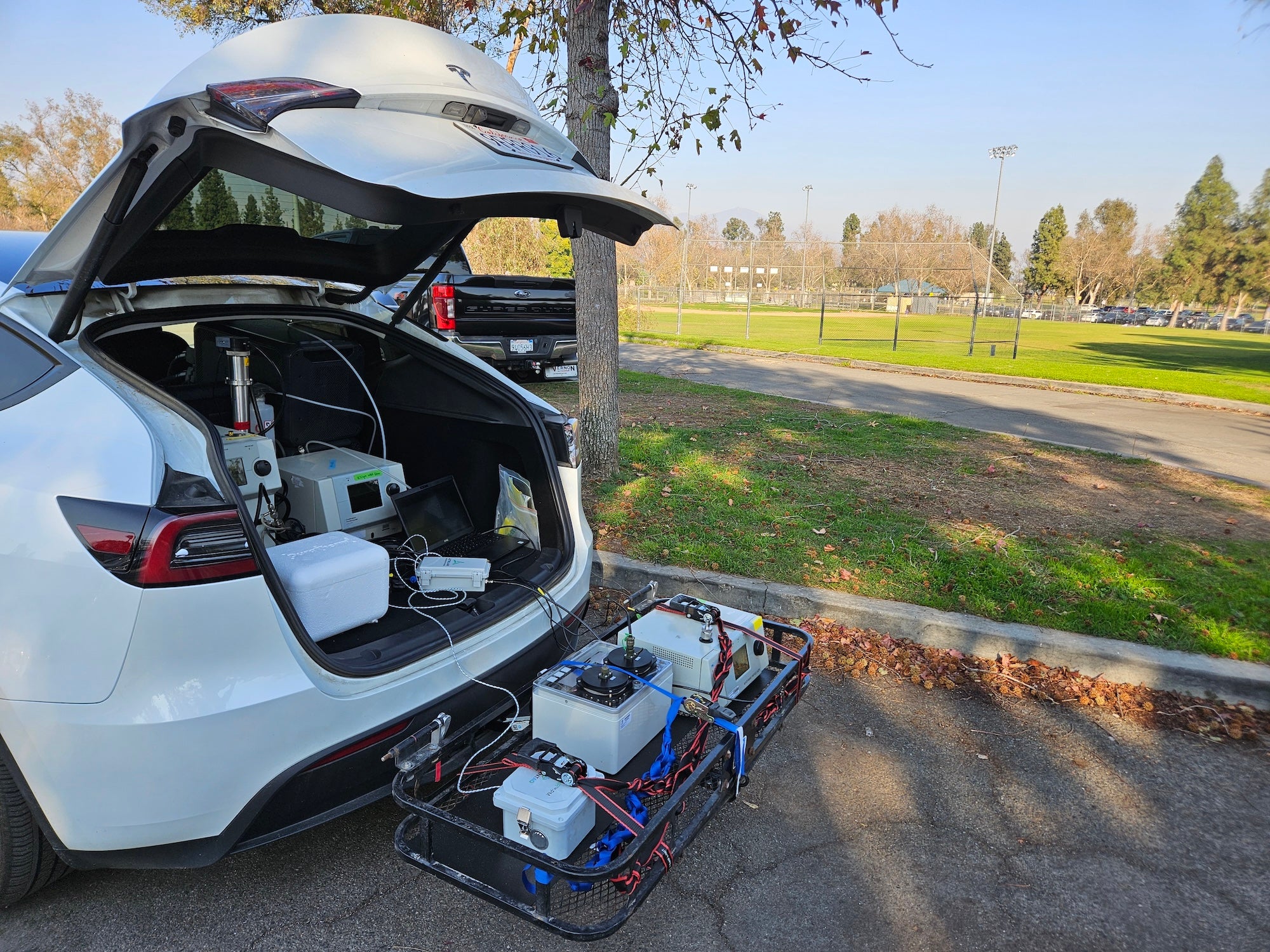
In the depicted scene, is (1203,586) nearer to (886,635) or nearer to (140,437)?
(886,635)

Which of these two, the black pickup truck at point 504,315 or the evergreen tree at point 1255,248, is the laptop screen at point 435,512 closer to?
the black pickup truck at point 504,315

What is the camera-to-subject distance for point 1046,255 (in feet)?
247

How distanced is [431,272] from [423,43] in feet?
3.85

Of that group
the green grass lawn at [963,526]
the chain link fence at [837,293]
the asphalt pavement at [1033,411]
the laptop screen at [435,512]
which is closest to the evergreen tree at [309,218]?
the laptop screen at [435,512]

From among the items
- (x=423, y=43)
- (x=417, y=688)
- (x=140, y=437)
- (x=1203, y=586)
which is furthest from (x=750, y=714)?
(x=1203, y=586)

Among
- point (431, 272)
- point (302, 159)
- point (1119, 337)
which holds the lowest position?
point (1119, 337)

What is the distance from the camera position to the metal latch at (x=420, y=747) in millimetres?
2146

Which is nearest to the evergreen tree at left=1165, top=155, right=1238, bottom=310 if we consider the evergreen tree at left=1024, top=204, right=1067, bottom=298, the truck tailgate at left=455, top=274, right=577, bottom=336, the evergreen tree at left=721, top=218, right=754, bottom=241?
the evergreen tree at left=1024, top=204, right=1067, bottom=298

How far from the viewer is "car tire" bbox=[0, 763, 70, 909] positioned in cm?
203

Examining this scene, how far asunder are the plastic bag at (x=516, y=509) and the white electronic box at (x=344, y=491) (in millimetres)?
476

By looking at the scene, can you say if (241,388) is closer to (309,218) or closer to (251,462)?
(251,462)

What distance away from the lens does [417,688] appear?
229 centimetres

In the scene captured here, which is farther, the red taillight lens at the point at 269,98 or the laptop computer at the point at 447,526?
the laptop computer at the point at 447,526

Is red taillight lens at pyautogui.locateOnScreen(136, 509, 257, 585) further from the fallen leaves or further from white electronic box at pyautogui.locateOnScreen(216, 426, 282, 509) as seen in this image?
the fallen leaves
